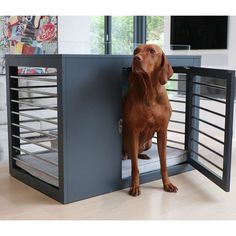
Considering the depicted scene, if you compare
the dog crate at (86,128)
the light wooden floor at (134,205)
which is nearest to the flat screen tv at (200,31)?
the dog crate at (86,128)

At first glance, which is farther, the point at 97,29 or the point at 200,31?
the point at 97,29

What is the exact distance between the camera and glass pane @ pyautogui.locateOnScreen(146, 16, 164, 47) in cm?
651

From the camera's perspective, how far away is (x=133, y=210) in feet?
6.79

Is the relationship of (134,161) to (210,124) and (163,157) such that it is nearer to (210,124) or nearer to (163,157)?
(163,157)

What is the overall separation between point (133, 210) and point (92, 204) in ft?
0.81

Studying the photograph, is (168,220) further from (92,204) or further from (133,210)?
(92,204)

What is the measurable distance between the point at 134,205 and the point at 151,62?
2.64 ft

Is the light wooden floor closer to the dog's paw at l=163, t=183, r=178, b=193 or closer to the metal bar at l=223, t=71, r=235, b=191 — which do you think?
the dog's paw at l=163, t=183, r=178, b=193

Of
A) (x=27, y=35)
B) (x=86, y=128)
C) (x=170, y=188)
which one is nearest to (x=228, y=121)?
(x=170, y=188)

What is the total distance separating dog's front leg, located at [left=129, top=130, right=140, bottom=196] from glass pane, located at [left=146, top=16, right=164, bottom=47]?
4.38 m

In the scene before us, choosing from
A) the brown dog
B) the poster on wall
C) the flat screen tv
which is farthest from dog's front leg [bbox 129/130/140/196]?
the poster on wall

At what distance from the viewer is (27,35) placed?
5.71 m

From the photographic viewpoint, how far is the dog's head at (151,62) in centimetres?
210

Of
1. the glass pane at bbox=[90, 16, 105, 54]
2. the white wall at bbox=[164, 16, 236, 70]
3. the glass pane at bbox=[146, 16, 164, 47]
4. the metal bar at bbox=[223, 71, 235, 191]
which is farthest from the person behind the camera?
the glass pane at bbox=[146, 16, 164, 47]
